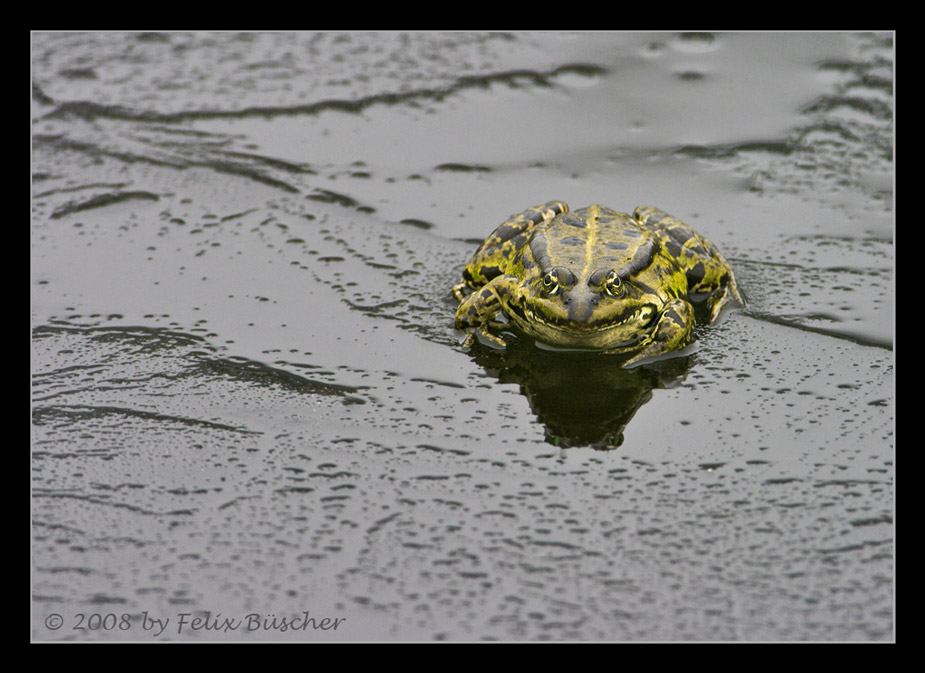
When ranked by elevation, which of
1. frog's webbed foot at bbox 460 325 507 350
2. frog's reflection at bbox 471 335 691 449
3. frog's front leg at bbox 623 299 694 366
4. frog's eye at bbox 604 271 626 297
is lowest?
frog's reflection at bbox 471 335 691 449

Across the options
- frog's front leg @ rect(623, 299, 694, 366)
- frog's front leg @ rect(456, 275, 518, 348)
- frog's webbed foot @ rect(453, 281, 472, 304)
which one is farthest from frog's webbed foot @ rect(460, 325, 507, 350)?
frog's front leg @ rect(623, 299, 694, 366)

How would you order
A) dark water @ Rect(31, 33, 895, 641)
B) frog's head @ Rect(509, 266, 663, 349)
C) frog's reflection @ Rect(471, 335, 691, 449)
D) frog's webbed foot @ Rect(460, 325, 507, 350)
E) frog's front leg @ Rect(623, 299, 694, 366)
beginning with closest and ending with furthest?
dark water @ Rect(31, 33, 895, 641)
frog's reflection @ Rect(471, 335, 691, 449)
frog's head @ Rect(509, 266, 663, 349)
frog's front leg @ Rect(623, 299, 694, 366)
frog's webbed foot @ Rect(460, 325, 507, 350)

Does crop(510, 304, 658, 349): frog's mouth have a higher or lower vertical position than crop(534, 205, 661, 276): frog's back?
lower

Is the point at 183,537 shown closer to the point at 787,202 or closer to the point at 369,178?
the point at 369,178

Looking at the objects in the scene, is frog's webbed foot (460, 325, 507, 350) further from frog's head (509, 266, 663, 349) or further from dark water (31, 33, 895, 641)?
frog's head (509, 266, 663, 349)

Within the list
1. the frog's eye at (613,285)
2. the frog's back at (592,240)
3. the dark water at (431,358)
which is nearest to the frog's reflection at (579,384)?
the dark water at (431,358)

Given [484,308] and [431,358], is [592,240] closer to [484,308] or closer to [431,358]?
[484,308]

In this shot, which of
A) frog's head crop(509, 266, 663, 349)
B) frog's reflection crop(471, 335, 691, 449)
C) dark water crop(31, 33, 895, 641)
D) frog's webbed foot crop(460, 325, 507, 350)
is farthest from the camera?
frog's webbed foot crop(460, 325, 507, 350)
